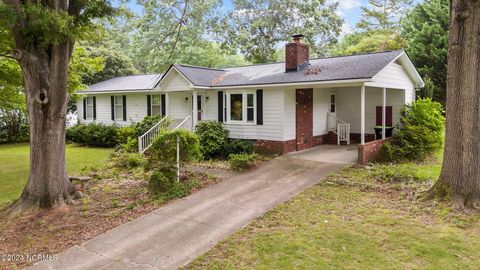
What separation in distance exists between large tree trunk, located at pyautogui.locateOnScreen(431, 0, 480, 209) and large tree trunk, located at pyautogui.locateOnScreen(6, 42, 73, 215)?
8.63 metres

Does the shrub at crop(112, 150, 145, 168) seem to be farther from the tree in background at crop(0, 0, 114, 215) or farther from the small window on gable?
the small window on gable

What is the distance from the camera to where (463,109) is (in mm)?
7785

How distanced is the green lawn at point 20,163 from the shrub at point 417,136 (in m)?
10.8

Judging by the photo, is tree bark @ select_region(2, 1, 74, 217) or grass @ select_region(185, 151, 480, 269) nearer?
grass @ select_region(185, 151, 480, 269)

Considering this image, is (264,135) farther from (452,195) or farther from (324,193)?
(452,195)

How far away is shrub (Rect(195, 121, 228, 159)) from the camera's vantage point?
14234mm

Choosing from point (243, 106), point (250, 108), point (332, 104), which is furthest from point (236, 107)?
point (332, 104)

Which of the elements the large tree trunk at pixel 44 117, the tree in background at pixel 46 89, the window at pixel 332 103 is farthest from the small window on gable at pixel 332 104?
the large tree trunk at pixel 44 117

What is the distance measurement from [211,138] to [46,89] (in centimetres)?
721

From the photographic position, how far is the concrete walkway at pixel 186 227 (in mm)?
5723

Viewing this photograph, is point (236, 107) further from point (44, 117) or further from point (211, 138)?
point (44, 117)

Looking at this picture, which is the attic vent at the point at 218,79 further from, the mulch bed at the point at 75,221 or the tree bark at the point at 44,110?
the tree bark at the point at 44,110

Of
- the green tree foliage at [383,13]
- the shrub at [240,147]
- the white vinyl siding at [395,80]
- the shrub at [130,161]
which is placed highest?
the green tree foliage at [383,13]

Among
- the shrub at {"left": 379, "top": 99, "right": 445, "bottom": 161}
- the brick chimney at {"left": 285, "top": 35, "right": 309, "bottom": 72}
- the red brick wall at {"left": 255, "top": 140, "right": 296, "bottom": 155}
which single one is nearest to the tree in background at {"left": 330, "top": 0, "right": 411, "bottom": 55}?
the brick chimney at {"left": 285, "top": 35, "right": 309, "bottom": 72}
